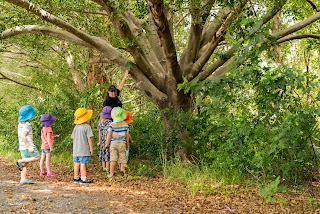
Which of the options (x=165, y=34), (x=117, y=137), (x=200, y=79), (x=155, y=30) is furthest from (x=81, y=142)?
(x=200, y=79)

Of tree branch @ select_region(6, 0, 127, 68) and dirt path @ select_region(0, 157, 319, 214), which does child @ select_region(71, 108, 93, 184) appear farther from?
tree branch @ select_region(6, 0, 127, 68)

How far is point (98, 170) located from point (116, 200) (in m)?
3.62

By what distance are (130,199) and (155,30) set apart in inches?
199

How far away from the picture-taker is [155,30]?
1048 centimetres

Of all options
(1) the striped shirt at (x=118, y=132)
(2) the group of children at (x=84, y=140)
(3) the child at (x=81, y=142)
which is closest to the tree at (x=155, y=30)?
(2) the group of children at (x=84, y=140)

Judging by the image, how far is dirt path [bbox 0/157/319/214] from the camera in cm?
598

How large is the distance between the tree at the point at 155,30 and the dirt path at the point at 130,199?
3306 millimetres

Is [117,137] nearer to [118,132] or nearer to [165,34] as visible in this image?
[118,132]

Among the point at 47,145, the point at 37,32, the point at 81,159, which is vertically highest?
the point at 37,32

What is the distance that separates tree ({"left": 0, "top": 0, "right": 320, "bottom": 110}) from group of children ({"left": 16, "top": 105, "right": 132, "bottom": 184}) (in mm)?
1795

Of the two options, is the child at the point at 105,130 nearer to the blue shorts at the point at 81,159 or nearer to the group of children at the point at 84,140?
the group of children at the point at 84,140

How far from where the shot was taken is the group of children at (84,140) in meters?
8.17

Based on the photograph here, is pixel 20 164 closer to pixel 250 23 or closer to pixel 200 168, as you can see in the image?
pixel 200 168

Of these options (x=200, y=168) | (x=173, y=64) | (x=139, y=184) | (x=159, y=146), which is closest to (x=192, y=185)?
(x=139, y=184)
